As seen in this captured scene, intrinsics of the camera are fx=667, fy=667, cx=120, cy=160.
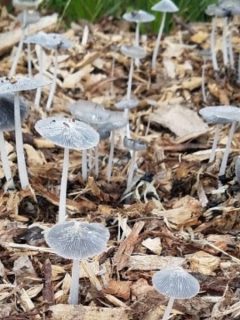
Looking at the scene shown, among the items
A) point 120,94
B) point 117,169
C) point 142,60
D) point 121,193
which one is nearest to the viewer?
point 121,193

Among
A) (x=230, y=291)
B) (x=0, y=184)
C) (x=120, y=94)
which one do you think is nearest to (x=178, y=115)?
(x=120, y=94)

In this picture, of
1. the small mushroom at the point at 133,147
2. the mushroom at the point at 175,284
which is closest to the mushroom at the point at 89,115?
the small mushroom at the point at 133,147

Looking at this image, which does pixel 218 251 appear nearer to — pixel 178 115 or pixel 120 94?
pixel 178 115

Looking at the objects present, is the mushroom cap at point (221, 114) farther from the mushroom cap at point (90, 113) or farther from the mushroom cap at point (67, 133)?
the mushroom cap at point (67, 133)

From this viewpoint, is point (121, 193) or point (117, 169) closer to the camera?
point (121, 193)

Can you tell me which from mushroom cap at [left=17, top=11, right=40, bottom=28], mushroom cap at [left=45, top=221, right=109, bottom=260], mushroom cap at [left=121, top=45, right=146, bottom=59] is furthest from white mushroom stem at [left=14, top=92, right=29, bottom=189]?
mushroom cap at [left=17, top=11, right=40, bottom=28]

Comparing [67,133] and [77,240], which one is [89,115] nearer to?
[67,133]

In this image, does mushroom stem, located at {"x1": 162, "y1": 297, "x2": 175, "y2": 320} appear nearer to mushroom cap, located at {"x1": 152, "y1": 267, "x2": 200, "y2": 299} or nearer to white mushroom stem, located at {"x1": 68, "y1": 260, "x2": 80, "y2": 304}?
mushroom cap, located at {"x1": 152, "y1": 267, "x2": 200, "y2": 299}
